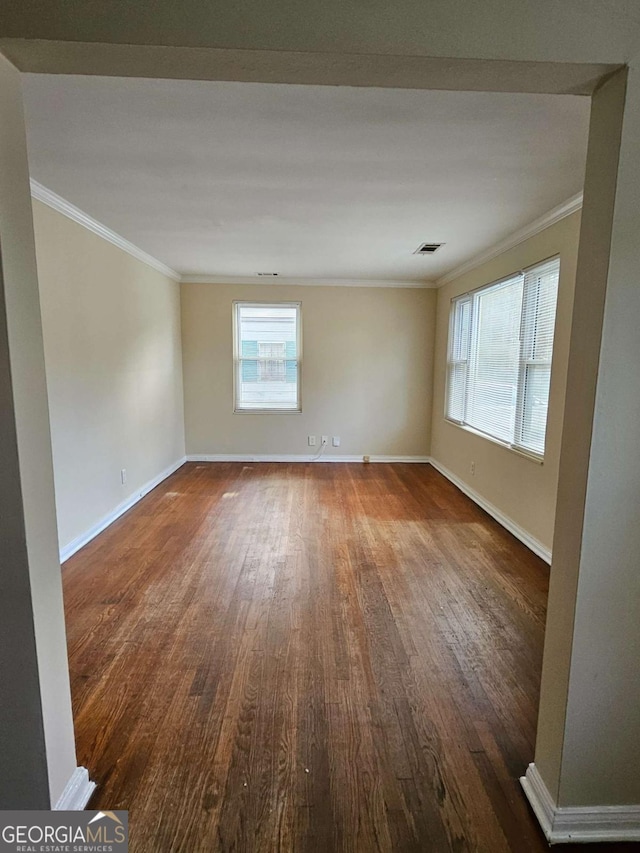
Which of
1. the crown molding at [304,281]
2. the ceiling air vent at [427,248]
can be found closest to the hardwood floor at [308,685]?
the ceiling air vent at [427,248]

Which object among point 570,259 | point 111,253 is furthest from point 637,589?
point 111,253

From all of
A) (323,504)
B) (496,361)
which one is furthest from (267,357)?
(496,361)

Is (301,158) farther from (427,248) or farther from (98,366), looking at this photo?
(98,366)

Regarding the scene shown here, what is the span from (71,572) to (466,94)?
3295 millimetres

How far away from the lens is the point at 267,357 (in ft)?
18.0

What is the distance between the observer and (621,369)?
1.05 meters

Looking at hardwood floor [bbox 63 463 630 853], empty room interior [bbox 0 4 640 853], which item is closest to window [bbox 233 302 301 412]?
empty room interior [bbox 0 4 640 853]

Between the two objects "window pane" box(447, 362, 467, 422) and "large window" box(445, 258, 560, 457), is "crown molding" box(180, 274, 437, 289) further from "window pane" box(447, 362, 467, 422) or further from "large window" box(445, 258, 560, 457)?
"window pane" box(447, 362, 467, 422)

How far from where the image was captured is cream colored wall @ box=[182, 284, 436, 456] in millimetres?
5379

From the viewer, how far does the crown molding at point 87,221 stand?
2.52 meters

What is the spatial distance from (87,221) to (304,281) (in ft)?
9.01

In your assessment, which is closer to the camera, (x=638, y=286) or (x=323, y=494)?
(x=638, y=286)

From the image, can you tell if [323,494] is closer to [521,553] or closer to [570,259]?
[521,553]

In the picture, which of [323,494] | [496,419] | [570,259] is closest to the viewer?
[570,259]
